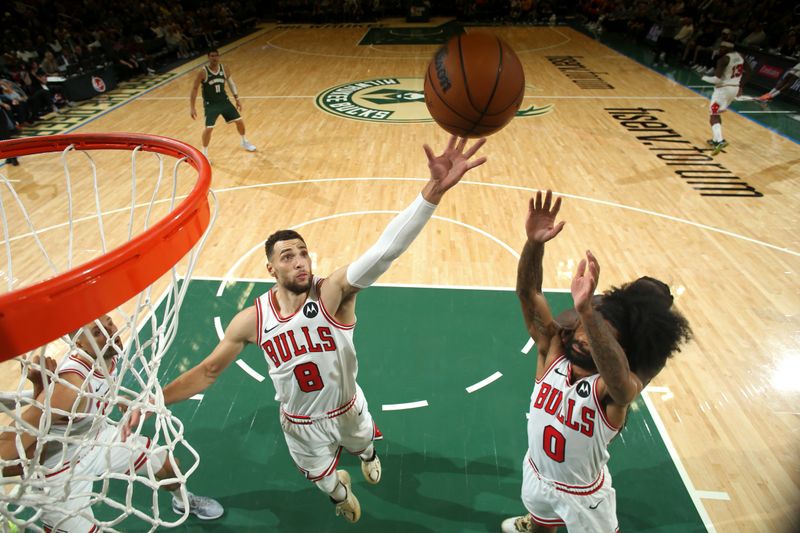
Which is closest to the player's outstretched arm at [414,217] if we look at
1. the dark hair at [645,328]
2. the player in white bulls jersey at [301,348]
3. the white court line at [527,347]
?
the player in white bulls jersey at [301,348]

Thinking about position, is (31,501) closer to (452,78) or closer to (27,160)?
(452,78)

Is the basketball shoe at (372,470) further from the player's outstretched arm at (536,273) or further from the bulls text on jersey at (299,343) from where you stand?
the player's outstretched arm at (536,273)

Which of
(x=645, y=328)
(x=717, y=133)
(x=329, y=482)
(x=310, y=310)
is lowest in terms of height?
(x=717, y=133)

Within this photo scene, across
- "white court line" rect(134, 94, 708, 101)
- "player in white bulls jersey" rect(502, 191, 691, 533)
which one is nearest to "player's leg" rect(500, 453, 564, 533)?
"player in white bulls jersey" rect(502, 191, 691, 533)

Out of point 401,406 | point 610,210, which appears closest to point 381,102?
point 610,210

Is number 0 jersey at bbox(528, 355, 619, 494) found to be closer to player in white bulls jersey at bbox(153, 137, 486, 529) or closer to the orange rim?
player in white bulls jersey at bbox(153, 137, 486, 529)

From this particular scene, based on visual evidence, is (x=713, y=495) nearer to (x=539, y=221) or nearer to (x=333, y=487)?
(x=539, y=221)

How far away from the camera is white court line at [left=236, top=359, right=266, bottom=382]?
4.07 m

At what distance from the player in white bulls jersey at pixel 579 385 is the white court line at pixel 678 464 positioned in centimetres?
115

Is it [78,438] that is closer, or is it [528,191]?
[78,438]

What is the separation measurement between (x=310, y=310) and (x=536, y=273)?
3.79 ft

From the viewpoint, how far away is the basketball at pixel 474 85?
2.76 meters

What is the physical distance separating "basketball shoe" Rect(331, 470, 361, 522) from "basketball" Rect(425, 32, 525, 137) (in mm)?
2186

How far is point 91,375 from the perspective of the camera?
204 centimetres
